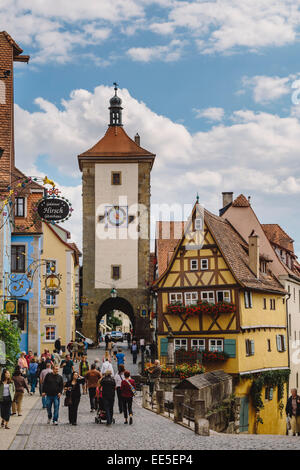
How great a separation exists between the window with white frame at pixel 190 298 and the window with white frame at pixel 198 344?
6.10ft

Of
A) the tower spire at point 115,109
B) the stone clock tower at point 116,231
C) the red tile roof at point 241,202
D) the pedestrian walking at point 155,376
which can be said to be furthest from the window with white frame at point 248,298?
the tower spire at point 115,109

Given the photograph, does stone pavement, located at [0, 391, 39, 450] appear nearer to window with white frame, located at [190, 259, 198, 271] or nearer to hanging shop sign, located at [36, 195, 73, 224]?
hanging shop sign, located at [36, 195, 73, 224]

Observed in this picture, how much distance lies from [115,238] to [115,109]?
12.9m

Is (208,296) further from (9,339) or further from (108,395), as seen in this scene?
(108,395)

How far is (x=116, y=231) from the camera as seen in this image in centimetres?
5788

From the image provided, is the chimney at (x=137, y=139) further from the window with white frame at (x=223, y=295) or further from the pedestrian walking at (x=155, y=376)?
the pedestrian walking at (x=155, y=376)

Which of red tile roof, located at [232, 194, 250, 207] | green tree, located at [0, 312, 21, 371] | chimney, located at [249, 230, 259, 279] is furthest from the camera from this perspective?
red tile roof, located at [232, 194, 250, 207]

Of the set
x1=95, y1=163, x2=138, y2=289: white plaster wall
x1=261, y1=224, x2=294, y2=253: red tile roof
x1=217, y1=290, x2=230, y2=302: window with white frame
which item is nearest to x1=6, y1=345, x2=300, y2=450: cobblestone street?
x1=217, y1=290, x2=230, y2=302: window with white frame

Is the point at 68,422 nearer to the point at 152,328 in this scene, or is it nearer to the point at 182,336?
the point at 182,336

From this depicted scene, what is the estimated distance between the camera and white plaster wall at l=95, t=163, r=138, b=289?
188 feet

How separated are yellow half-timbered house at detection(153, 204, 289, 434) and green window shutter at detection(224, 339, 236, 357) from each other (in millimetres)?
47

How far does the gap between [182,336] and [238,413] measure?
6.35m

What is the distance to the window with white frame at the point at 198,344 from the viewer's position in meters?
35.0
